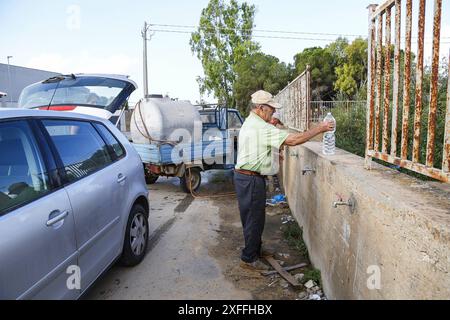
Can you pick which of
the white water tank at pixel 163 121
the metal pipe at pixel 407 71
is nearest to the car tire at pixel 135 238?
the metal pipe at pixel 407 71

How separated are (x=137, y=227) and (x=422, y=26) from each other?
322cm

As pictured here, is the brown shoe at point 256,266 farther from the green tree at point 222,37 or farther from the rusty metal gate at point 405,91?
the green tree at point 222,37

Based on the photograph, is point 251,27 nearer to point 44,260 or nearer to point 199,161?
point 199,161

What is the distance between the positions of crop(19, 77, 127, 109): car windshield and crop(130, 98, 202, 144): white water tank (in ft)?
3.00

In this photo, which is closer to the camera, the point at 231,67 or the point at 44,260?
the point at 44,260

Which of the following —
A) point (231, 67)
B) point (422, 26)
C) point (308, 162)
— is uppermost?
point (231, 67)

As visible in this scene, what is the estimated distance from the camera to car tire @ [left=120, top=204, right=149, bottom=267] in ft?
11.5

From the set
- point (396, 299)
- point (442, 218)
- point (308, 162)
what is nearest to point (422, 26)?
point (442, 218)

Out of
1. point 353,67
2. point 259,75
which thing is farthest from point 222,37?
point 353,67

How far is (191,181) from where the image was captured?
7.33 metres

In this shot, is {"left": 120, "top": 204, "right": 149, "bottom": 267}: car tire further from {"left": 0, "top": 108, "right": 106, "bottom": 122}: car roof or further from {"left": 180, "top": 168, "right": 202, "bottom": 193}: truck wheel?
{"left": 180, "top": 168, "right": 202, "bottom": 193}: truck wheel

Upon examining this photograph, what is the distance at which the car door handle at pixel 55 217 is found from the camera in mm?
2083

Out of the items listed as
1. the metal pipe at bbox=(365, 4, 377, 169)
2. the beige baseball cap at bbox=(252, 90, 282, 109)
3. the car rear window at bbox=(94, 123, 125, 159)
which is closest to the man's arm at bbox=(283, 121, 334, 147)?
the metal pipe at bbox=(365, 4, 377, 169)

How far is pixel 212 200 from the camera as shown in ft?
22.0
